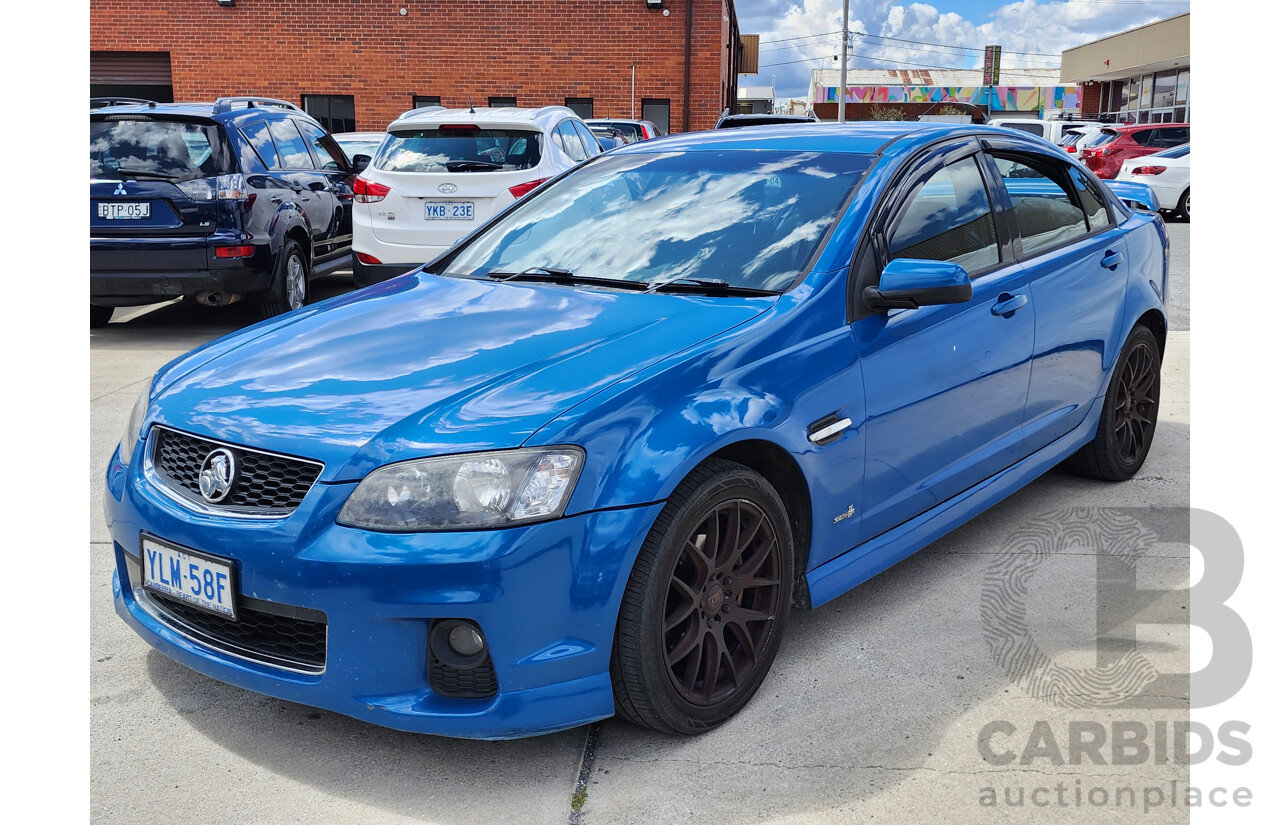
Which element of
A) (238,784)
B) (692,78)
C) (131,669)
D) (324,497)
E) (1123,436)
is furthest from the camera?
(692,78)

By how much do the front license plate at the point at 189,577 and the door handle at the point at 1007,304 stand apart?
2569 millimetres

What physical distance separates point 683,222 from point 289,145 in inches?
267

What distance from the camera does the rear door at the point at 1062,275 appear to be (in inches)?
162

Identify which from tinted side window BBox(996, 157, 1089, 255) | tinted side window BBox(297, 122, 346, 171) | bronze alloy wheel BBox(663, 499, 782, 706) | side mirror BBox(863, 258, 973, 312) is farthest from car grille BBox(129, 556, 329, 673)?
tinted side window BBox(297, 122, 346, 171)

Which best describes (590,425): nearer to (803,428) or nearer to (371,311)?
(803,428)

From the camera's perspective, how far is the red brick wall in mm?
23188

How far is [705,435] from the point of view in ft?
8.89

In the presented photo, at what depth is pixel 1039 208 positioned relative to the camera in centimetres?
432

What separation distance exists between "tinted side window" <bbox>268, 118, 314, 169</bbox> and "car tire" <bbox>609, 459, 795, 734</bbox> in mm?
7281

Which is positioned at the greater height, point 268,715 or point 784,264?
point 784,264

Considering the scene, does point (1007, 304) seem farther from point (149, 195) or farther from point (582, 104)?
point (582, 104)

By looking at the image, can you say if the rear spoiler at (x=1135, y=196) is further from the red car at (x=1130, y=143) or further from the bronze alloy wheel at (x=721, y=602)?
the red car at (x=1130, y=143)

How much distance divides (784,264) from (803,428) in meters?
0.56

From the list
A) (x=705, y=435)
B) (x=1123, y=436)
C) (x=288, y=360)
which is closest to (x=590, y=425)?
(x=705, y=435)
